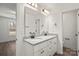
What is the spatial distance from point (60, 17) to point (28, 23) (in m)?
1.76

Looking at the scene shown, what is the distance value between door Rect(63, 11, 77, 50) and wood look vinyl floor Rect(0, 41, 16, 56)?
3.22 meters

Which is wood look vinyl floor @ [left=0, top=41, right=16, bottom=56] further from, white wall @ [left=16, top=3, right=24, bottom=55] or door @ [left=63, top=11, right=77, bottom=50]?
door @ [left=63, top=11, right=77, bottom=50]

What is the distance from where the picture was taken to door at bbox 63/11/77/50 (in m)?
4.28

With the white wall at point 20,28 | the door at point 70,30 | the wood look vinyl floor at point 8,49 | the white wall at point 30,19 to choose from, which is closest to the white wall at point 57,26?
the white wall at point 30,19

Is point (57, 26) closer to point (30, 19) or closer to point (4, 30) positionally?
point (30, 19)

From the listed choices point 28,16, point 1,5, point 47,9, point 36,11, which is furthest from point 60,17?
point 1,5

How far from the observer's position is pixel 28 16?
2.55 meters

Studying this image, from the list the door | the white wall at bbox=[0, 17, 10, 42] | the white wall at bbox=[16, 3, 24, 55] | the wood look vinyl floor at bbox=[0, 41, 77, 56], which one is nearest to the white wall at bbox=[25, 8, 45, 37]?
the white wall at bbox=[16, 3, 24, 55]

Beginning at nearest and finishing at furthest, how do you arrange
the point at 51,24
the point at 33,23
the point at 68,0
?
the point at 68,0
the point at 33,23
the point at 51,24

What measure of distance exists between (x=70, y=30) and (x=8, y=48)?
342 cm

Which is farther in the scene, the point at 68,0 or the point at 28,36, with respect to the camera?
the point at 28,36

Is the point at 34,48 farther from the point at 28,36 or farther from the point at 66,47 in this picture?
the point at 66,47

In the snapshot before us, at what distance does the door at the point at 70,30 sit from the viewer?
4.28 meters

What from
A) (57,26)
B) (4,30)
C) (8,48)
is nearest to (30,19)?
(4,30)
